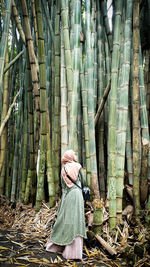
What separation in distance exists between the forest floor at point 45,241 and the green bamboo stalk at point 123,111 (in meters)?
0.18

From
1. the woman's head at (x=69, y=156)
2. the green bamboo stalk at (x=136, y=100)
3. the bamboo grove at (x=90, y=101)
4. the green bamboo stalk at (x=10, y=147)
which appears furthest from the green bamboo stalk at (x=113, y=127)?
the green bamboo stalk at (x=10, y=147)

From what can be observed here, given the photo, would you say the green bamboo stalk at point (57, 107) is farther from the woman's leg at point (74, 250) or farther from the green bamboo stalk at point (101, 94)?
the woman's leg at point (74, 250)

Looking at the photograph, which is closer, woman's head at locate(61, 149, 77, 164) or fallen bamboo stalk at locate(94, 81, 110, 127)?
woman's head at locate(61, 149, 77, 164)

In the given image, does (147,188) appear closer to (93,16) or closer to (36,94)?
(36,94)

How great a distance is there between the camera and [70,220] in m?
1.83

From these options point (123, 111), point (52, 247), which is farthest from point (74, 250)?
point (123, 111)

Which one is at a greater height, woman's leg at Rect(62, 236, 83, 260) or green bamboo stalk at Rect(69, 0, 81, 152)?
green bamboo stalk at Rect(69, 0, 81, 152)

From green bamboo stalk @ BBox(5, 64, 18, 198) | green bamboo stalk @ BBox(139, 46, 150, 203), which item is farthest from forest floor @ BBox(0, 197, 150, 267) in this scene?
green bamboo stalk @ BBox(5, 64, 18, 198)

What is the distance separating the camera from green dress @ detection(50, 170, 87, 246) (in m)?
1.81

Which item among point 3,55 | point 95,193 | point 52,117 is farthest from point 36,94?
point 95,193

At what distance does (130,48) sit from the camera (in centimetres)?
221

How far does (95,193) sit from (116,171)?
0.95 ft

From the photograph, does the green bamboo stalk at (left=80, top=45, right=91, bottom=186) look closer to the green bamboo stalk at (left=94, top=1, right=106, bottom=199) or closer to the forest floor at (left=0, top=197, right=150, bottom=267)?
the green bamboo stalk at (left=94, top=1, right=106, bottom=199)

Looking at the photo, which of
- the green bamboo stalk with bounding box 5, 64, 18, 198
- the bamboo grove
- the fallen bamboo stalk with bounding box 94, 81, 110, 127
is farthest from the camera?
the green bamboo stalk with bounding box 5, 64, 18, 198
